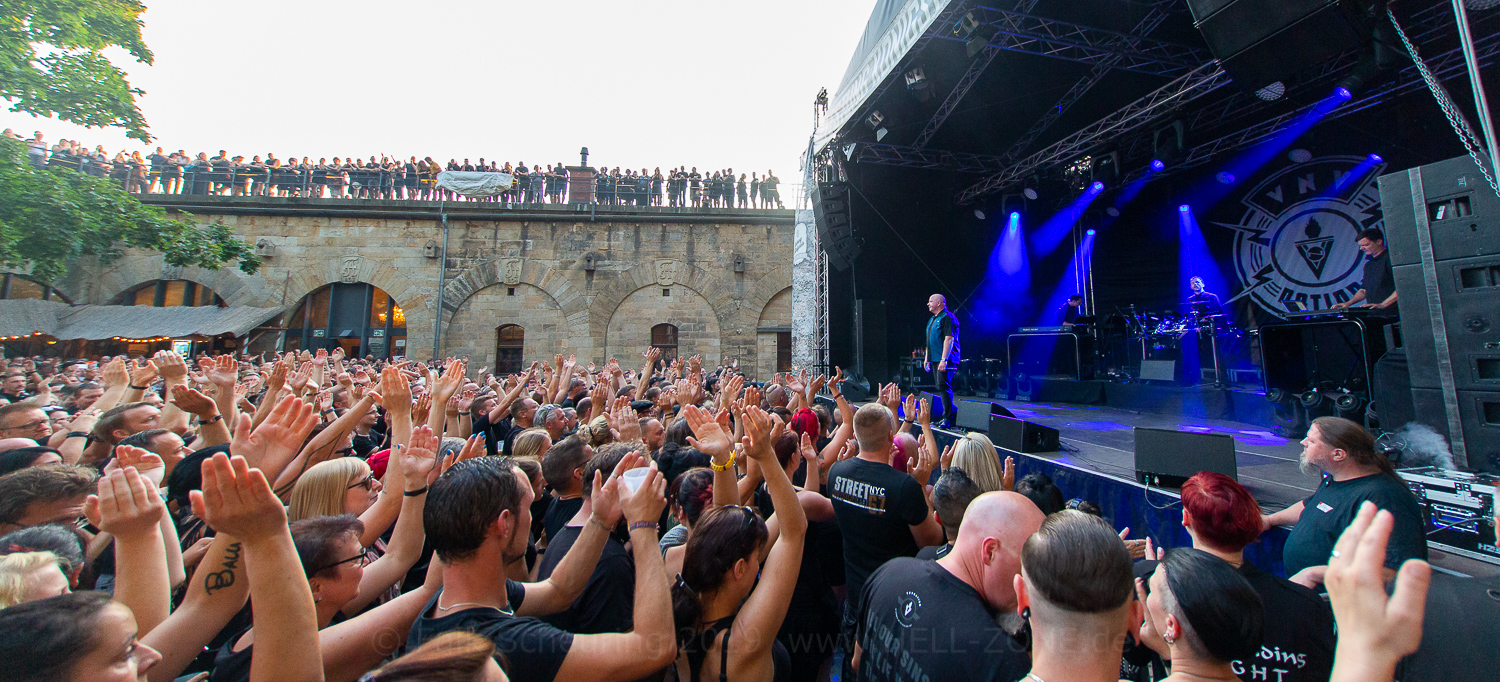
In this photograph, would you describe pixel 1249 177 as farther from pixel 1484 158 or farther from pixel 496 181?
pixel 496 181

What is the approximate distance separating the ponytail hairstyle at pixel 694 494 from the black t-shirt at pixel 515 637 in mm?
1093

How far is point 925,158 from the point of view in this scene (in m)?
10.6

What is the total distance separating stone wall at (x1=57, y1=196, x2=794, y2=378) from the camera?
16.5 m

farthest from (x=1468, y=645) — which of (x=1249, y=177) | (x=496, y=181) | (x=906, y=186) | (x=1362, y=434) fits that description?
(x=496, y=181)

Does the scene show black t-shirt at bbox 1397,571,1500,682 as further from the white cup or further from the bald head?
the white cup

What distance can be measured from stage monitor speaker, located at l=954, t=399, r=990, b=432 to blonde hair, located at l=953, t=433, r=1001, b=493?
325 cm

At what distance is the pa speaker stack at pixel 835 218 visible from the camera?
10.4 m

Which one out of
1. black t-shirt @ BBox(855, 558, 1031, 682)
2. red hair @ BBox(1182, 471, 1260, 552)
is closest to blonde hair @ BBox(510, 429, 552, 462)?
black t-shirt @ BBox(855, 558, 1031, 682)

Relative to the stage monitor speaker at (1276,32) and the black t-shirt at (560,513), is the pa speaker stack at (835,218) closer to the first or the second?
the stage monitor speaker at (1276,32)

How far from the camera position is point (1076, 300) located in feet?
37.5

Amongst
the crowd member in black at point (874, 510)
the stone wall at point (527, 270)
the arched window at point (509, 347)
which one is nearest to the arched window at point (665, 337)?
the stone wall at point (527, 270)

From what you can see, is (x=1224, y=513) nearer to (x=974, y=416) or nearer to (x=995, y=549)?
(x=995, y=549)

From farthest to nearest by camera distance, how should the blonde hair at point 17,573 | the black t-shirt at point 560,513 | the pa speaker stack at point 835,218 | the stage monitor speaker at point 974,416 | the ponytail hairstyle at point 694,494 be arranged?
the pa speaker stack at point 835,218, the stage monitor speaker at point 974,416, the black t-shirt at point 560,513, the ponytail hairstyle at point 694,494, the blonde hair at point 17,573

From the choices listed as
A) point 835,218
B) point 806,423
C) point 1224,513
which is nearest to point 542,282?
point 835,218
